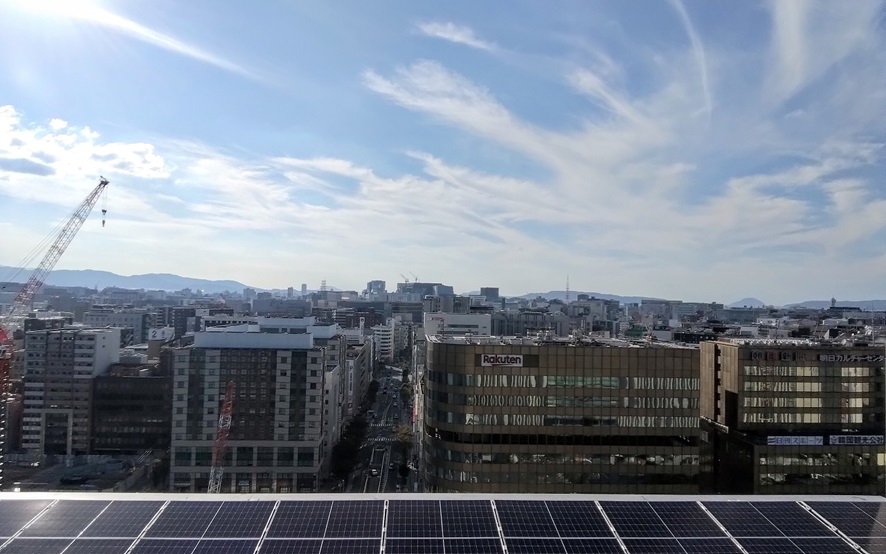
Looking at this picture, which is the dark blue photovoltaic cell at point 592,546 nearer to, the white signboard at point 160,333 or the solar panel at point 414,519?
the solar panel at point 414,519

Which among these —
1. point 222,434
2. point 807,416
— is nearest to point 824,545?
point 807,416

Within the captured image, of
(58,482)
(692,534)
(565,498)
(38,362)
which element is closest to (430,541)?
(565,498)

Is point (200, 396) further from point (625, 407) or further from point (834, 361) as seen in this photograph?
point (834, 361)

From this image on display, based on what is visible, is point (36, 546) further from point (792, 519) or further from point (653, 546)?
point (792, 519)

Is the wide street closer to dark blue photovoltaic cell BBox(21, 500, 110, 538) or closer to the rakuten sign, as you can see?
the rakuten sign

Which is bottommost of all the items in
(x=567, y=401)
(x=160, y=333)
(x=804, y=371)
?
(x=160, y=333)

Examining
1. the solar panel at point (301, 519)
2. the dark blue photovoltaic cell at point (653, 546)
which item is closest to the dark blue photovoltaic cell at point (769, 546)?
the dark blue photovoltaic cell at point (653, 546)
